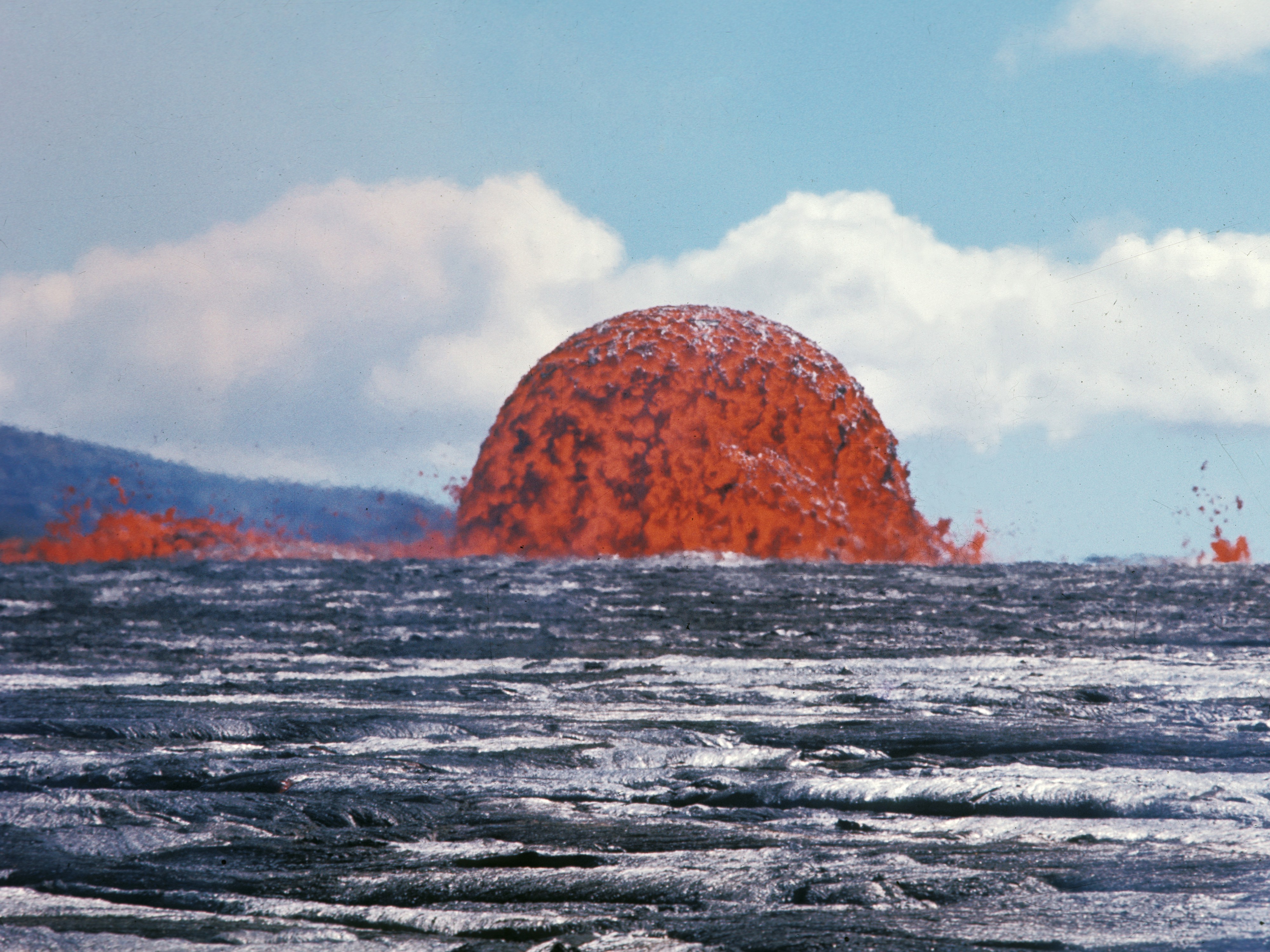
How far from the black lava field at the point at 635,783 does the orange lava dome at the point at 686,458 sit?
10.7ft

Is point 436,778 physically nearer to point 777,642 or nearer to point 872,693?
point 872,693

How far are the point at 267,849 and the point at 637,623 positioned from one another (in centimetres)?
302

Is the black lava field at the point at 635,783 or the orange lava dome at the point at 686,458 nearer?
the black lava field at the point at 635,783

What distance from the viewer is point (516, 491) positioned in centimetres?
832

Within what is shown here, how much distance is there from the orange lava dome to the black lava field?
129 inches

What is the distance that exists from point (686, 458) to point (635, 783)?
6064 mm

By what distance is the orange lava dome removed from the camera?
26.6 ft

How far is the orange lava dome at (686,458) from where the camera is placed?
810cm

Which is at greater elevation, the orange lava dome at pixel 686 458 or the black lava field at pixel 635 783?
the orange lava dome at pixel 686 458

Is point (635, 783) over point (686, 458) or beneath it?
beneath

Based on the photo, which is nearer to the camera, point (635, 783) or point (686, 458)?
point (635, 783)

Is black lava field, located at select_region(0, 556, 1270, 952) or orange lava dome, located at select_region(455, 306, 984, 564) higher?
orange lava dome, located at select_region(455, 306, 984, 564)

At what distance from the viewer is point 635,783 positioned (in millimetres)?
2100

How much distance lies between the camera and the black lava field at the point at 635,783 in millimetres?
1365
